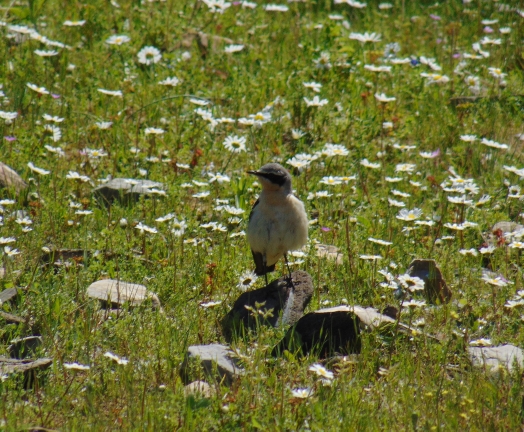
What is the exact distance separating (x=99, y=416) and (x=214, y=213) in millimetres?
3611

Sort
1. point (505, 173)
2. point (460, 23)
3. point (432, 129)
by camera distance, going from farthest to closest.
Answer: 1. point (460, 23)
2. point (432, 129)
3. point (505, 173)

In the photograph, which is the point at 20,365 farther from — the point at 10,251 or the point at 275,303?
the point at 275,303

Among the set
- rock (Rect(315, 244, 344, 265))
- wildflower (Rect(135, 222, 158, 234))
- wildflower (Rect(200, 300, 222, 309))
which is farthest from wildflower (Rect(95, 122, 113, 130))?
wildflower (Rect(200, 300, 222, 309))

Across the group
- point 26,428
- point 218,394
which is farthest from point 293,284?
point 26,428

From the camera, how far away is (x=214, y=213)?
7797 millimetres

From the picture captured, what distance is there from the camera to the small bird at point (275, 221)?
6434mm

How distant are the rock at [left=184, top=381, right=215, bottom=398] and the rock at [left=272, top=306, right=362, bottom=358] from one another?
83 centimetres

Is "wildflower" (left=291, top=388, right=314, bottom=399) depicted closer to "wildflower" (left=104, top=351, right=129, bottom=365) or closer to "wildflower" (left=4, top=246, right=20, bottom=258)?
"wildflower" (left=104, top=351, right=129, bottom=365)

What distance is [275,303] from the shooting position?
19.9 ft

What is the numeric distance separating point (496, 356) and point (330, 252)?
229 centimetres

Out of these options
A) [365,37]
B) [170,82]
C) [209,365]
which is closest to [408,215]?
[209,365]

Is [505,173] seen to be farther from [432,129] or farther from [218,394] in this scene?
[218,394]

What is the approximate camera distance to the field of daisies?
15.4 feet

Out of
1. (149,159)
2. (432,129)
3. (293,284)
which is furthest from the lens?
(432,129)
